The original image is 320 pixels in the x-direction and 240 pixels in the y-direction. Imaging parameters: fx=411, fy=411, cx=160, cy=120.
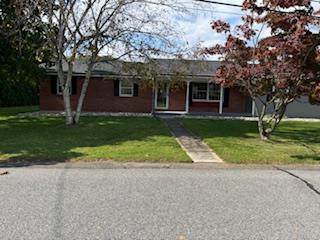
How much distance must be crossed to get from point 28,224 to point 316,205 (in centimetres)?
434

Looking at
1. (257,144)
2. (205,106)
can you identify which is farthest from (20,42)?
(205,106)

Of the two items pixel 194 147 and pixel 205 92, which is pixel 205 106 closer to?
pixel 205 92

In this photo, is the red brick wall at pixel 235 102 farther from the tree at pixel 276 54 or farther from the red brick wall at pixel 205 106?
the tree at pixel 276 54

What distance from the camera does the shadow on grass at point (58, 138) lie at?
1047 centimetres

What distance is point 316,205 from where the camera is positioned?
6496mm

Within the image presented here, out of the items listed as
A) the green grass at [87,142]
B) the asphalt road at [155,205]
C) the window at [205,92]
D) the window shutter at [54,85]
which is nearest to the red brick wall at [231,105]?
the window at [205,92]

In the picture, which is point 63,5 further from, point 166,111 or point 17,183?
point 166,111

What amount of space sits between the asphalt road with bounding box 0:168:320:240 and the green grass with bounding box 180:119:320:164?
2.24m

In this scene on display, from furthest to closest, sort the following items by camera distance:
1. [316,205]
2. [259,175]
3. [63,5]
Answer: [63,5] < [259,175] < [316,205]

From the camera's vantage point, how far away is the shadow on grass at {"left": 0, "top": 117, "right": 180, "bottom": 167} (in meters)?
10.5

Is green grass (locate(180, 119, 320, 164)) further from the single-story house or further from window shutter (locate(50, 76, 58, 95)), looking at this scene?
window shutter (locate(50, 76, 58, 95))

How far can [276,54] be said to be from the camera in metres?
12.8

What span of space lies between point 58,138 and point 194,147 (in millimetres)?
4638

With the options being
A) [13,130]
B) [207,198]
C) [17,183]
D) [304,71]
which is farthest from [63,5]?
[207,198]
